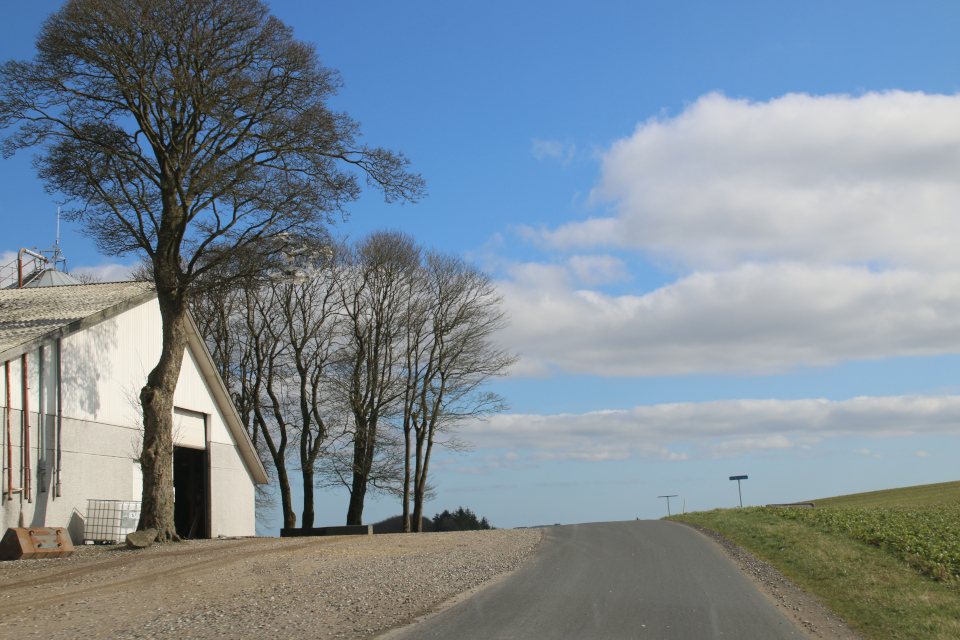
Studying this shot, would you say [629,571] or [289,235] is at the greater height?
[289,235]

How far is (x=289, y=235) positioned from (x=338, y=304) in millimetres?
16812

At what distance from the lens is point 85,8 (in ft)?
54.0

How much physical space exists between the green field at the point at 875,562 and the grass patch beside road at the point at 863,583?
11mm

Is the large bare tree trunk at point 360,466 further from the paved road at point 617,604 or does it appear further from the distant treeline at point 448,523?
the paved road at point 617,604

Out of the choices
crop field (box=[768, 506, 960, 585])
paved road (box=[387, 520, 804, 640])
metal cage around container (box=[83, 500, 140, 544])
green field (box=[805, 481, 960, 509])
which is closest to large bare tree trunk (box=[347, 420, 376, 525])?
metal cage around container (box=[83, 500, 140, 544])

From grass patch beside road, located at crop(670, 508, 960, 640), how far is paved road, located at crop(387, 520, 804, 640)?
3.16 ft

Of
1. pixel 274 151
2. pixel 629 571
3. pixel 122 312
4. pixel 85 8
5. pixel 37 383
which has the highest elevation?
pixel 85 8

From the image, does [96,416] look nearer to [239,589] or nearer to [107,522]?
[107,522]

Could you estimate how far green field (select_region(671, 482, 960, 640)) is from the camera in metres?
8.66

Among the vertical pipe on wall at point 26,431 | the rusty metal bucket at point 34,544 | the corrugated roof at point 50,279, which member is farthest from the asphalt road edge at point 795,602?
the corrugated roof at point 50,279

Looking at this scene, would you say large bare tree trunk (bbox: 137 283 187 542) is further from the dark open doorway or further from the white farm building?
the dark open doorway

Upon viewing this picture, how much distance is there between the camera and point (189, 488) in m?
26.0

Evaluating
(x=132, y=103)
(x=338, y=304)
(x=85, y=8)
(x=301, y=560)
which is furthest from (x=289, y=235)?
(x=338, y=304)

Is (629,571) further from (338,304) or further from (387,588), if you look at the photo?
(338,304)
